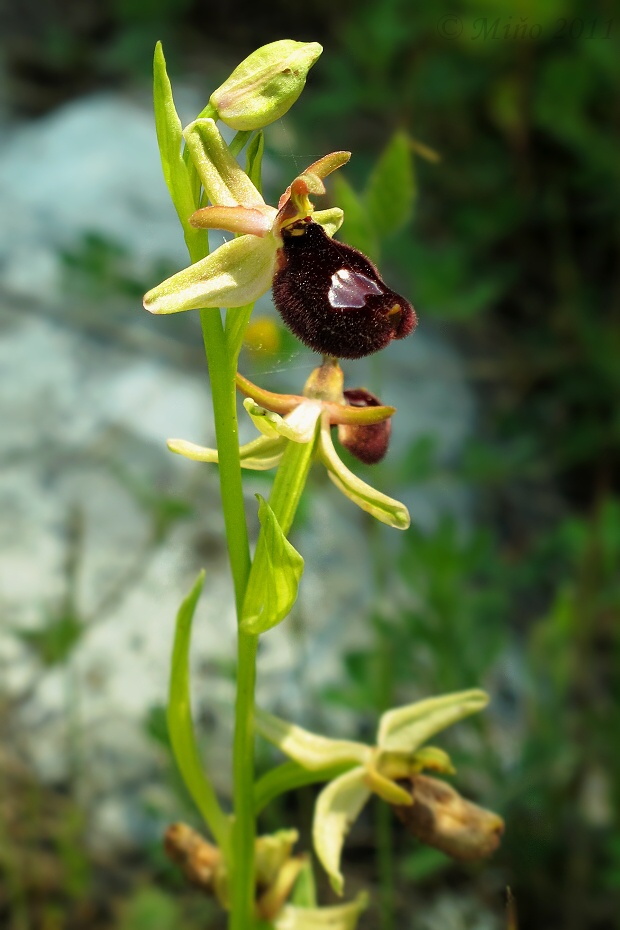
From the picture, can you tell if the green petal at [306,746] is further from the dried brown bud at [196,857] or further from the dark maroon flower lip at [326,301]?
the dark maroon flower lip at [326,301]

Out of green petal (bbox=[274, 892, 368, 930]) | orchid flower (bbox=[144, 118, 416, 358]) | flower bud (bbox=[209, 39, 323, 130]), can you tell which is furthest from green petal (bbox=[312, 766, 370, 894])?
flower bud (bbox=[209, 39, 323, 130])

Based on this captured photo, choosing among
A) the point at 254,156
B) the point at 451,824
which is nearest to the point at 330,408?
the point at 254,156

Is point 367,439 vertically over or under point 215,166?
under

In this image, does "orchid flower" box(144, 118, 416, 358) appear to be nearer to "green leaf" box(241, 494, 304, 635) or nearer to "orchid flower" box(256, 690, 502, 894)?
"green leaf" box(241, 494, 304, 635)

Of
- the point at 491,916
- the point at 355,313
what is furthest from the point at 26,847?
the point at 355,313

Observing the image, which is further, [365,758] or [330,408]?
[365,758]

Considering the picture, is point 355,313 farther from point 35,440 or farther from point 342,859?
point 35,440

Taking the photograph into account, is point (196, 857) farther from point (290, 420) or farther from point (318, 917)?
point (290, 420)
